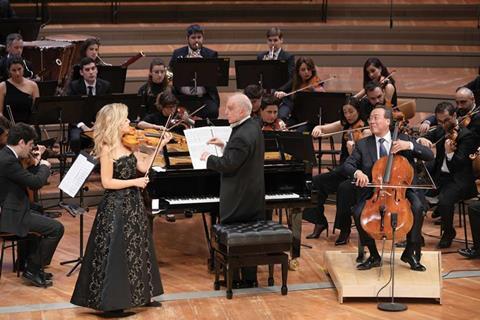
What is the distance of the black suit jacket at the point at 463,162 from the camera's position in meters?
8.20

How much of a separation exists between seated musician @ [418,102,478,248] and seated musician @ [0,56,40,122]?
3619 mm

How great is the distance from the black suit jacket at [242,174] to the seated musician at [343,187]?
133 cm

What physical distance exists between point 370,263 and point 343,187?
113 cm

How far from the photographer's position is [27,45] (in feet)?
35.3

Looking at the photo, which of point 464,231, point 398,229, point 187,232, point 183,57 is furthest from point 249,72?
point 398,229

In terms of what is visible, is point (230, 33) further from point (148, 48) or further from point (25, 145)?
point (25, 145)

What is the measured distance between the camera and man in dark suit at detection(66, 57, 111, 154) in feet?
30.9

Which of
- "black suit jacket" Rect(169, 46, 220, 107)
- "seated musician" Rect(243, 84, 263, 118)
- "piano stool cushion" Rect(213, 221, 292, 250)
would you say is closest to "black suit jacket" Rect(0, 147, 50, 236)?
"piano stool cushion" Rect(213, 221, 292, 250)

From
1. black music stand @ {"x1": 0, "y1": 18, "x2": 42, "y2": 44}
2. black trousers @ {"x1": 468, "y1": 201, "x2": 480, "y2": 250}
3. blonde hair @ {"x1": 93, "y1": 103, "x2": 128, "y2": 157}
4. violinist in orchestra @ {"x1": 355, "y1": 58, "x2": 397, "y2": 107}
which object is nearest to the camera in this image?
blonde hair @ {"x1": 93, "y1": 103, "x2": 128, "y2": 157}

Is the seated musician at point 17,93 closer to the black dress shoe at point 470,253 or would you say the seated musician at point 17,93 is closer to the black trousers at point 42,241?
the black trousers at point 42,241

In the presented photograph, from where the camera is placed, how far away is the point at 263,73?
974cm

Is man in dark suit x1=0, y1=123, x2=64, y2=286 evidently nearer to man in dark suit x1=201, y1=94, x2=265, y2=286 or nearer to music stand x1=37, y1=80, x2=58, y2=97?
man in dark suit x1=201, y1=94, x2=265, y2=286

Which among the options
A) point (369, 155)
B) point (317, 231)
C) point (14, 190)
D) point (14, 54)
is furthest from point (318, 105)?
point (14, 54)

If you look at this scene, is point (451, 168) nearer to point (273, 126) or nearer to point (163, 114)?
point (273, 126)
